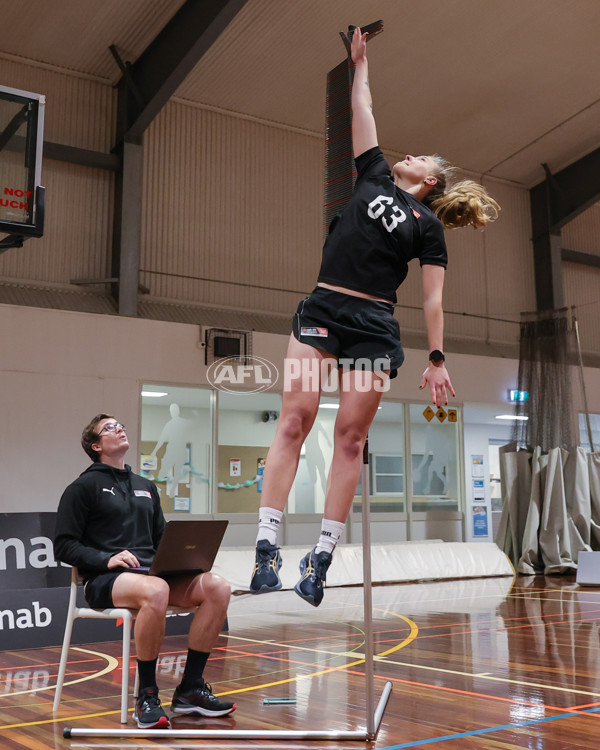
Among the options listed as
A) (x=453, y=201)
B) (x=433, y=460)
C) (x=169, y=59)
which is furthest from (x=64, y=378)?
(x=453, y=201)

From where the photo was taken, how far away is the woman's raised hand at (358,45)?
2.43 m

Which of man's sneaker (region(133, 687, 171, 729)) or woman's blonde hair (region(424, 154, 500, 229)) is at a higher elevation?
woman's blonde hair (region(424, 154, 500, 229))

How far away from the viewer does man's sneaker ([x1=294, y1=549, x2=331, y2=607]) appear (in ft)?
7.01

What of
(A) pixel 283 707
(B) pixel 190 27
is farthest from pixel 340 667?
(B) pixel 190 27

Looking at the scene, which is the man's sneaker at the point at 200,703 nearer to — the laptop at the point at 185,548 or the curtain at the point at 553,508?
the laptop at the point at 185,548

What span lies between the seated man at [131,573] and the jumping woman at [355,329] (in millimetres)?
1120

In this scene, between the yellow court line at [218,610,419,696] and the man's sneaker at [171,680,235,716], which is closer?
the man's sneaker at [171,680,235,716]

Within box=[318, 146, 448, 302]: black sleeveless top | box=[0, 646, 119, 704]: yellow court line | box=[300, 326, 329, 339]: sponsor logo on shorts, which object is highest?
box=[318, 146, 448, 302]: black sleeveless top

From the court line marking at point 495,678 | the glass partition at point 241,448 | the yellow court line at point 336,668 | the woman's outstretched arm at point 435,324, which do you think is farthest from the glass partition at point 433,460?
the woman's outstretched arm at point 435,324

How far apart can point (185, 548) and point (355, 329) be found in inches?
55.2

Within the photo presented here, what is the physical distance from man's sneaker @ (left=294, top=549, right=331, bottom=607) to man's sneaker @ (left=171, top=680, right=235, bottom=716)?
3.82 ft

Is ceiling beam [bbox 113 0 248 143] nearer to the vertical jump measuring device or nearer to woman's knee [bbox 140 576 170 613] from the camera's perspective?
the vertical jump measuring device

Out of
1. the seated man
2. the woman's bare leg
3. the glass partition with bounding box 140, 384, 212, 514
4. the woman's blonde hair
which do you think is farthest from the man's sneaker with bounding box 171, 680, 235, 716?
the glass partition with bounding box 140, 384, 212, 514

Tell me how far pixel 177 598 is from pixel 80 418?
5.77m
